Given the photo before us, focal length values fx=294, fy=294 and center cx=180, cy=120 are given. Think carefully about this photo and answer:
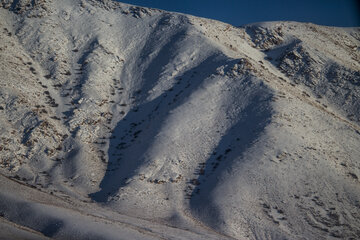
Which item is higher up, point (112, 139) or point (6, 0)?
point (6, 0)

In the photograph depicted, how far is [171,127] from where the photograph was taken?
3916 cm

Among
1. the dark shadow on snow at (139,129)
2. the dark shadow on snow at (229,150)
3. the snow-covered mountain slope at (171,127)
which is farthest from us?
the dark shadow on snow at (139,129)

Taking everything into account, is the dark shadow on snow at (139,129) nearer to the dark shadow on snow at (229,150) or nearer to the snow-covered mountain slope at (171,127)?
the snow-covered mountain slope at (171,127)

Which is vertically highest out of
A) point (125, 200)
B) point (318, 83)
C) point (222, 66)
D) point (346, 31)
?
point (346, 31)

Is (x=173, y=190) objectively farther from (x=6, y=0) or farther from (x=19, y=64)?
(x=6, y=0)

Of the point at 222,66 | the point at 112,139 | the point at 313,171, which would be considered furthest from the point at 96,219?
the point at 222,66

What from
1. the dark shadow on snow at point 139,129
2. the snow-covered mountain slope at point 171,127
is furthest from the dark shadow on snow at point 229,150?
the dark shadow on snow at point 139,129

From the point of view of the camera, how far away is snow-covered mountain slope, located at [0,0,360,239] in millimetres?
27469

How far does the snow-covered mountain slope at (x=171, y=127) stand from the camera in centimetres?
2747

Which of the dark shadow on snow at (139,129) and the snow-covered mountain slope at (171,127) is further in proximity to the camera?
the dark shadow on snow at (139,129)

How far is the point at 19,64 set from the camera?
48.3m

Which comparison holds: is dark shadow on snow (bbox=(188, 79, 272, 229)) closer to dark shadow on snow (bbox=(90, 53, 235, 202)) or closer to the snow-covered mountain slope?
the snow-covered mountain slope

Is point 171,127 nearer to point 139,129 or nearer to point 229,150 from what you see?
point 139,129

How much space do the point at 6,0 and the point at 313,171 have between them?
66.9 m
